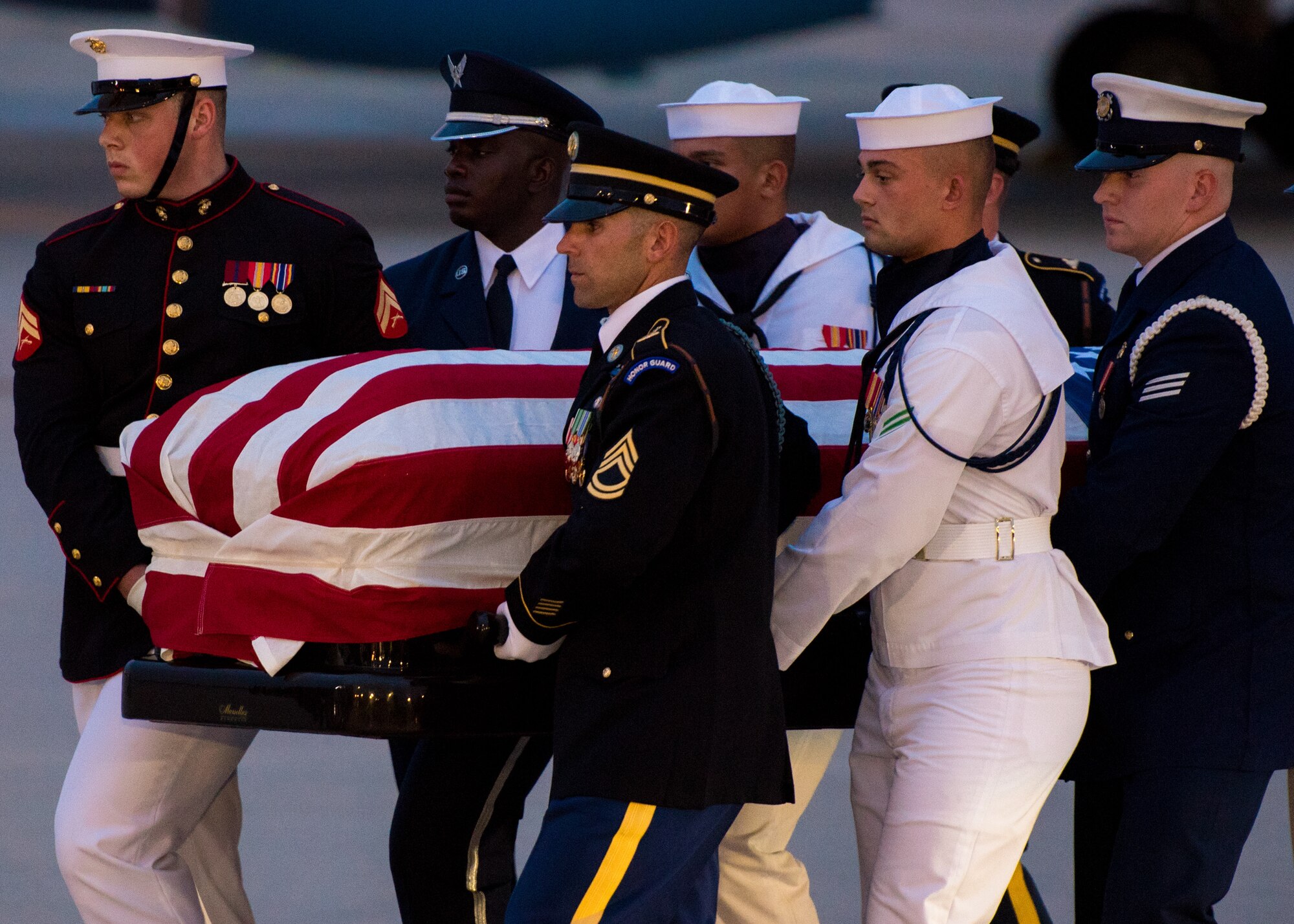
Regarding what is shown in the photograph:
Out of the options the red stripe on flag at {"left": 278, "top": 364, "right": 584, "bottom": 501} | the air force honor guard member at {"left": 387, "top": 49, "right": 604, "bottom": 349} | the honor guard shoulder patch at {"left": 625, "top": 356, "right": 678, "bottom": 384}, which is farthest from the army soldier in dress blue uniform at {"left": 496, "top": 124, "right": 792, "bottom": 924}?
the air force honor guard member at {"left": 387, "top": 49, "right": 604, "bottom": 349}

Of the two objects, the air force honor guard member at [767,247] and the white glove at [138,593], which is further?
the air force honor guard member at [767,247]

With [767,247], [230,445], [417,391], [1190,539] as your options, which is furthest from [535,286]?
[1190,539]

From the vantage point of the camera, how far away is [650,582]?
242 cm

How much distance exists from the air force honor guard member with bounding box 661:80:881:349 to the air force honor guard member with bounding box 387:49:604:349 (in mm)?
348

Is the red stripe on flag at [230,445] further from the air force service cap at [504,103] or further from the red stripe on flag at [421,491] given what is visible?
the air force service cap at [504,103]

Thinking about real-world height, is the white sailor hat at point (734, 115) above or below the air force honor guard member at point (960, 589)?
above

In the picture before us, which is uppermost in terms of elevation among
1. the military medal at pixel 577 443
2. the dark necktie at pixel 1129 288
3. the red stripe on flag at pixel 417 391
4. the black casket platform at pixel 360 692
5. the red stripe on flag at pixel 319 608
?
the dark necktie at pixel 1129 288

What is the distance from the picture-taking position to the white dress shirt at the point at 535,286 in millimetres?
3307

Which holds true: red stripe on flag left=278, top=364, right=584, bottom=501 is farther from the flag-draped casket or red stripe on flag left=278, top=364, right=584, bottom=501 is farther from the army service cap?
the army service cap

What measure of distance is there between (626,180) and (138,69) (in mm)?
1033

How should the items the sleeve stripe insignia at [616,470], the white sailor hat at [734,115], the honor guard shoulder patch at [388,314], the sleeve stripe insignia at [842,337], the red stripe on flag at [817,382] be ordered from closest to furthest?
the sleeve stripe insignia at [616,470] → the red stripe on flag at [817,382] → the honor guard shoulder patch at [388,314] → the sleeve stripe insignia at [842,337] → the white sailor hat at [734,115]

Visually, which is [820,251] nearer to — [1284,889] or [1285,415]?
[1285,415]

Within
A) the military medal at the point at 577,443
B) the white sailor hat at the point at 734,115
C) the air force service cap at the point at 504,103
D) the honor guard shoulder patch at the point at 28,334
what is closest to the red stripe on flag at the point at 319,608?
the military medal at the point at 577,443

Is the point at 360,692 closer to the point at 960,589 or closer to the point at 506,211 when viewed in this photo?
the point at 960,589
